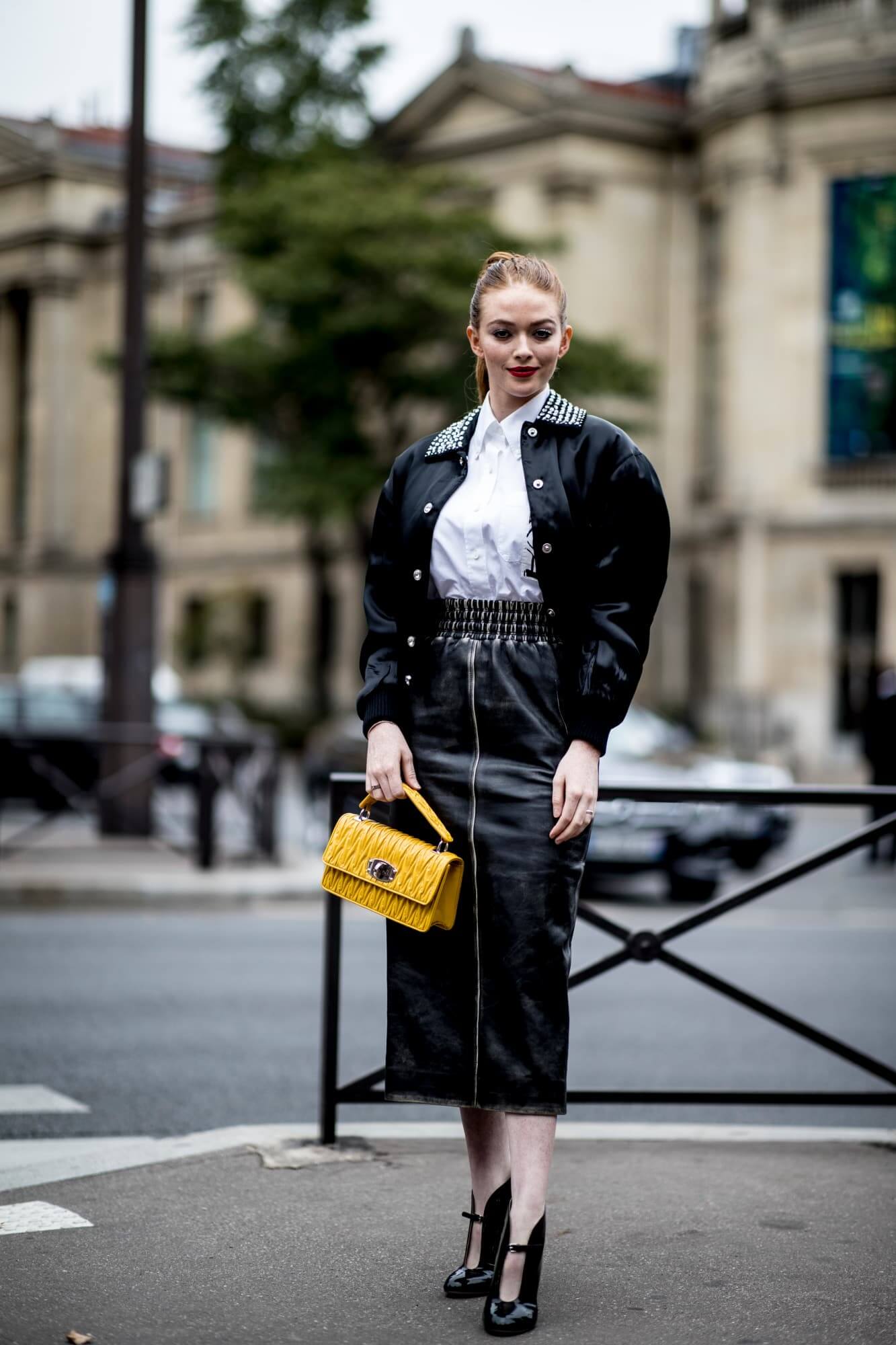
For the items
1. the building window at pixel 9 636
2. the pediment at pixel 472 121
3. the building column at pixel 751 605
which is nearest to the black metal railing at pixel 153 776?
the building column at pixel 751 605

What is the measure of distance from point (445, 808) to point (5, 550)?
59136 millimetres

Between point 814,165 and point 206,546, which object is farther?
point 206,546

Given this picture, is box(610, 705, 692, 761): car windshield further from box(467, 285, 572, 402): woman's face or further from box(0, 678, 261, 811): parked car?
box(467, 285, 572, 402): woman's face

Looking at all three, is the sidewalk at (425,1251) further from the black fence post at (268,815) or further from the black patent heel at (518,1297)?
the black fence post at (268,815)

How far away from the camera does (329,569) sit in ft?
164

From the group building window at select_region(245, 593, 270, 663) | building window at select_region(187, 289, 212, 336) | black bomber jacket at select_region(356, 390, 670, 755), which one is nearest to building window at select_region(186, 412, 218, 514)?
building window at select_region(187, 289, 212, 336)

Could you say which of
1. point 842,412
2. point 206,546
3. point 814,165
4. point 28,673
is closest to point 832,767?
point 842,412

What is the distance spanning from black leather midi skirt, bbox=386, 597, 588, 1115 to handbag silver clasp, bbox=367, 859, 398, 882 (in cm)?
11

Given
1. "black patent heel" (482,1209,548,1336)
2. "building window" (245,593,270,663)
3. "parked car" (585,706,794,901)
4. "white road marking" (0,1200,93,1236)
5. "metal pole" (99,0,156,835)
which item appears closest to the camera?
"black patent heel" (482,1209,548,1336)

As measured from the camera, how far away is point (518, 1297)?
3666 millimetres

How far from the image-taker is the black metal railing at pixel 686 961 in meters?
5.18

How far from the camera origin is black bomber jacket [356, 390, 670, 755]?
3.80 metres

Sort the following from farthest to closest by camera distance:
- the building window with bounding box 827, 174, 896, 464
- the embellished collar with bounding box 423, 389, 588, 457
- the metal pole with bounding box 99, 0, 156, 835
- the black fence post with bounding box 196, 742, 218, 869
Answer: the building window with bounding box 827, 174, 896, 464 → the metal pole with bounding box 99, 0, 156, 835 → the black fence post with bounding box 196, 742, 218, 869 → the embellished collar with bounding box 423, 389, 588, 457

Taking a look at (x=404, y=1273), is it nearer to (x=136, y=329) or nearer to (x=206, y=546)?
(x=136, y=329)
